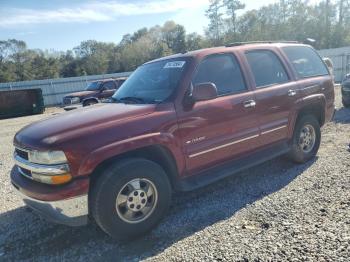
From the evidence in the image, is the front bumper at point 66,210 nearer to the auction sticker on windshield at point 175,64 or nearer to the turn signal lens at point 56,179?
the turn signal lens at point 56,179

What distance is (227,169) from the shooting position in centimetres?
A: 421


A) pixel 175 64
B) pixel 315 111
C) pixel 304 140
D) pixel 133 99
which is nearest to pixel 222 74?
pixel 175 64

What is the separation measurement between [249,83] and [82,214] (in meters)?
2.72

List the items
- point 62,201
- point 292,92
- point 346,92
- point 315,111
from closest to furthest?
point 62,201
point 292,92
point 315,111
point 346,92

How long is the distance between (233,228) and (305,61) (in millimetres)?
3335

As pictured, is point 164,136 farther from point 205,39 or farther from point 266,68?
point 205,39

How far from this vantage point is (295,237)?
3217mm

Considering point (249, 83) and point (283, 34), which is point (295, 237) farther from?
point (283, 34)

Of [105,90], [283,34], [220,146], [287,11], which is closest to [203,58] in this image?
[220,146]

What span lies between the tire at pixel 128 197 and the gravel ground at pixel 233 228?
176mm

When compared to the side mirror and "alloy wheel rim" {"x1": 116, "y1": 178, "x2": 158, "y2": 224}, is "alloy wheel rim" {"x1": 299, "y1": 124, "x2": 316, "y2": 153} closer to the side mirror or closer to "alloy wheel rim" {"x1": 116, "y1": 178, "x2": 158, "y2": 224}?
the side mirror

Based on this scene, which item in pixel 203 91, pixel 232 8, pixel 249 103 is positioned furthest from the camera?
pixel 232 8

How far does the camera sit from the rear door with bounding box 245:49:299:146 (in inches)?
180

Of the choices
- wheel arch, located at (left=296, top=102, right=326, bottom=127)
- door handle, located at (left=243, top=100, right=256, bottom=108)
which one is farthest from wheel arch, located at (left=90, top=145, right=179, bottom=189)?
wheel arch, located at (left=296, top=102, right=326, bottom=127)
